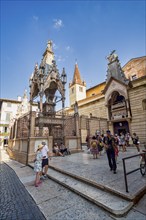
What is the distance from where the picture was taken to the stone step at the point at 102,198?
2.88 meters

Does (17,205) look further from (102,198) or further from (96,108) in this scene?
(96,108)

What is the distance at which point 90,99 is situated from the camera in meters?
26.1

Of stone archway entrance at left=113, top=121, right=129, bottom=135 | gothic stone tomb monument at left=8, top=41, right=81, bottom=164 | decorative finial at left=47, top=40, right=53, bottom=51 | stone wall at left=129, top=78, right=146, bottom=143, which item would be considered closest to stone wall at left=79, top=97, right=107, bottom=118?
stone archway entrance at left=113, top=121, right=129, bottom=135

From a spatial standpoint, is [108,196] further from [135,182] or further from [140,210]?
[135,182]

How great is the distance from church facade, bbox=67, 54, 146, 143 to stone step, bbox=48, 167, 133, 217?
46.3 ft

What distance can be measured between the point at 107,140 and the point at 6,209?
449 centimetres

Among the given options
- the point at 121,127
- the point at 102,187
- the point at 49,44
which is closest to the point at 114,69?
the point at 121,127

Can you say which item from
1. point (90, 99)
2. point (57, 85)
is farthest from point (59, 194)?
point (90, 99)

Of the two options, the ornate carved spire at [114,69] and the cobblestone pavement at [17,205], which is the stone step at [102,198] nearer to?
the cobblestone pavement at [17,205]

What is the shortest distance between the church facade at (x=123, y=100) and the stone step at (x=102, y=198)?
Answer: 46.3 feet

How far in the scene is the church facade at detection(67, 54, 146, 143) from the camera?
53.1 ft

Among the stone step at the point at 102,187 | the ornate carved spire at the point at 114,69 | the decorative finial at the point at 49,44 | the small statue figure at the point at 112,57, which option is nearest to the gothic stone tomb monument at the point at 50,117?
the decorative finial at the point at 49,44

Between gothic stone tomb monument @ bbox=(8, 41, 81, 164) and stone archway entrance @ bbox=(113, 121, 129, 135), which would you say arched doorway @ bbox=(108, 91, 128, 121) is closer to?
stone archway entrance @ bbox=(113, 121, 129, 135)

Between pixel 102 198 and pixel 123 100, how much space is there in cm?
1709
